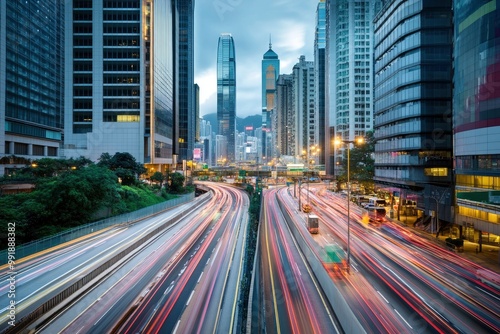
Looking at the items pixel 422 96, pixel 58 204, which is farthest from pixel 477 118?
pixel 58 204

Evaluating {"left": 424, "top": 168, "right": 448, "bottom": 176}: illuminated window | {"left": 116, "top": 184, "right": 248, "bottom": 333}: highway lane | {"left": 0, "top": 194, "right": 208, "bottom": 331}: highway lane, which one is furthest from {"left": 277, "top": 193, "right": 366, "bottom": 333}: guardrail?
{"left": 424, "top": 168, "right": 448, "bottom": 176}: illuminated window

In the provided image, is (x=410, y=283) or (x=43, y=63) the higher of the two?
(x=43, y=63)

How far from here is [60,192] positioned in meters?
39.2

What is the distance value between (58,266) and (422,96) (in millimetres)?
51696

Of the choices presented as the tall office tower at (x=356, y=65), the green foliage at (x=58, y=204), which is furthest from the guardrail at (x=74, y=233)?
the tall office tower at (x=356, y=65)

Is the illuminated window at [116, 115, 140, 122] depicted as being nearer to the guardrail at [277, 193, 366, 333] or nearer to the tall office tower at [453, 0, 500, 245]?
the guardrail at [277, 193, 366, 333]

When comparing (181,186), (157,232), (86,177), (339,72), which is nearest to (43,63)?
(181,186)

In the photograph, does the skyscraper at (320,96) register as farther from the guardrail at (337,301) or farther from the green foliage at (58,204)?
the guardrail at (337,301)

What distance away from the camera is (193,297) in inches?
883

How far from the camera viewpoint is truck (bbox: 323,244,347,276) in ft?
89.4

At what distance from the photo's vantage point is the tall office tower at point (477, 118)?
32875mm

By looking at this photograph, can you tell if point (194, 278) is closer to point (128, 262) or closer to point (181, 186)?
point (128, 262)

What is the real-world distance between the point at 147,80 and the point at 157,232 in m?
66.7

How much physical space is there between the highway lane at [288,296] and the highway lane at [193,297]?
2.22 m
